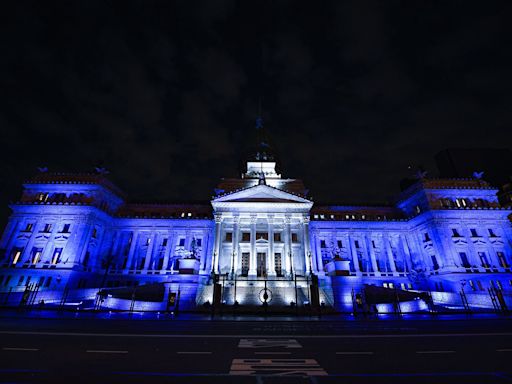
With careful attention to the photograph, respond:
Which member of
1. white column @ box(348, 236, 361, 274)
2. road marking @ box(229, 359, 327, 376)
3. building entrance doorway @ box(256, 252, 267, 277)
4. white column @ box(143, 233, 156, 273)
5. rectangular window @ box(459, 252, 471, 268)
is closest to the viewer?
road marking @ box(229, 359, 327, 376)

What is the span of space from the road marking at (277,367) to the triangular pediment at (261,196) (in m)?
39.1

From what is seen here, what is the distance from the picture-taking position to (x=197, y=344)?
12.5 m

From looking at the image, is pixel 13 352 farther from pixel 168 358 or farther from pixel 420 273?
pixel 420 273

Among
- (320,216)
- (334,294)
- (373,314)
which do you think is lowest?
(373,314)

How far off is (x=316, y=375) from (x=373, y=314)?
21325 mm

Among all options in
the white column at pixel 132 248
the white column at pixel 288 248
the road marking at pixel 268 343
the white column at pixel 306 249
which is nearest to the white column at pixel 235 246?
the white column at pixel 288 248

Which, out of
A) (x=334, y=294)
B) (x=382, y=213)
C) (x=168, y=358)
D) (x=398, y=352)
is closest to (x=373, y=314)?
(x=334, y=294)

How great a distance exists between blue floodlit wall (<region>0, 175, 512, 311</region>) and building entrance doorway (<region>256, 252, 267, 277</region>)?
8.70 metres

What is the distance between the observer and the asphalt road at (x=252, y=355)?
26.6 feet

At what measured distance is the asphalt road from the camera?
8.10 m

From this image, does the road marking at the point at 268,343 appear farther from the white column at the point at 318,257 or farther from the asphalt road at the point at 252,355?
the white column at the point at 318,257

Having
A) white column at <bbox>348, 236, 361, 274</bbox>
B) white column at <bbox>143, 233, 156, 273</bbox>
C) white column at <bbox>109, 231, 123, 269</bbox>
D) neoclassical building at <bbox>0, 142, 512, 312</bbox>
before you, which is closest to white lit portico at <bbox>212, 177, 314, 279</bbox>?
neoclassical building at <bbox>0, 142, 512, 312</bbox>

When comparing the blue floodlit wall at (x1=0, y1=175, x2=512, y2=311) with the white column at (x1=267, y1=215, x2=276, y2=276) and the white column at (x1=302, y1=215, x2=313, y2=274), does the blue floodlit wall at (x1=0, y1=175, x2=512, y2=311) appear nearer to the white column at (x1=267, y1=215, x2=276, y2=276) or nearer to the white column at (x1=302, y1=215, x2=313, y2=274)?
the white column at (x1=302, y1=215, x2=313, y2=274)

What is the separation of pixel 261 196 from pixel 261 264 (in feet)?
41.4
